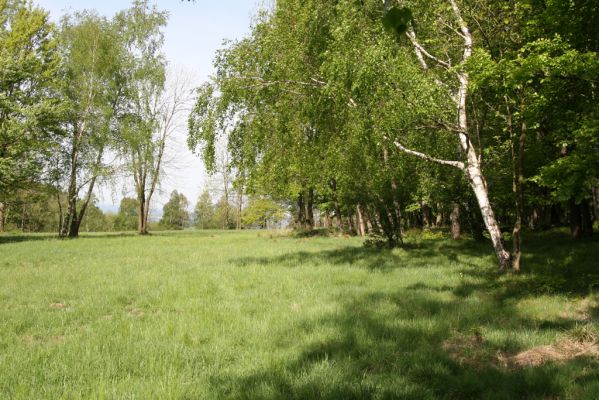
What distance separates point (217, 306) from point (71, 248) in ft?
62.8

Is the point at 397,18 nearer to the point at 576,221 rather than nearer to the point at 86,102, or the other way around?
the point at 576,221

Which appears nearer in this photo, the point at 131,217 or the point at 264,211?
the point at 264,211

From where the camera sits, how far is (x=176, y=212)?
122562 mm

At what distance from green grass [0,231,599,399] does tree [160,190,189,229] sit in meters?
106

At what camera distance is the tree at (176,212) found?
118794 millimetres

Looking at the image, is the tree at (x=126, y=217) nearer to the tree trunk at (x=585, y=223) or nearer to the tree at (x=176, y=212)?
the tree at (x=176, y=212)

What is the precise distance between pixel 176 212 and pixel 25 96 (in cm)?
9242

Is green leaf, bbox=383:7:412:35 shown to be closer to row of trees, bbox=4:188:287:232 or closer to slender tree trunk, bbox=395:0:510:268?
slender tree trunk, bbox=395:0:510:268

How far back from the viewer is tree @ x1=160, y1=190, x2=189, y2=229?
118794 millimetres

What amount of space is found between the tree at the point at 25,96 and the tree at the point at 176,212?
3222 inches

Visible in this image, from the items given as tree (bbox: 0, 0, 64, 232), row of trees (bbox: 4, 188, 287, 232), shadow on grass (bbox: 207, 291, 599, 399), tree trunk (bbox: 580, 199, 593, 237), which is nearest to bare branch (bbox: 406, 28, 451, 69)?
shadow on grass (bbox: 207, 291, 599, 399)

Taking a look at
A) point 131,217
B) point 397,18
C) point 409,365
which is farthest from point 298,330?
point 131,217

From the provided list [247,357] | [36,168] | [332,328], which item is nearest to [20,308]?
[247,357]

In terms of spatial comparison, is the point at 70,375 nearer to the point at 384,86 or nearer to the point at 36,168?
the point at 384,86
